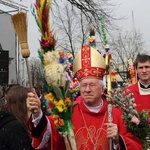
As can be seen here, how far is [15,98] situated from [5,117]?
321 mm

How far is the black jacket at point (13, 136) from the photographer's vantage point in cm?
297

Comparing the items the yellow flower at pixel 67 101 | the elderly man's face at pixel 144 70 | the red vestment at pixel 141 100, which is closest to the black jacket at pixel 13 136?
the yellow flower at pixel 67 101

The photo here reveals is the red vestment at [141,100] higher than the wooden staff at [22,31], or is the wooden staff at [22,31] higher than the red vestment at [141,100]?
the wooden staff at [22,31]

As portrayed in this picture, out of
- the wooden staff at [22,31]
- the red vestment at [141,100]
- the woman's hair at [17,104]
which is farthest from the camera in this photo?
the red vestment at [141,100]

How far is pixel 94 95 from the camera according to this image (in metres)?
3.11

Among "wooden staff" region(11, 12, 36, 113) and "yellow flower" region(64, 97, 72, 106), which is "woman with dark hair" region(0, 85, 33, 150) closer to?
"yellow flower" region(64, 97, 72, 106)

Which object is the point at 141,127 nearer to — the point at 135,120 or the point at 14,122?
the point at 135,120

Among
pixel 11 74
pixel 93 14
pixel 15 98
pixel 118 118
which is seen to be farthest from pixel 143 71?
pixel 93 14

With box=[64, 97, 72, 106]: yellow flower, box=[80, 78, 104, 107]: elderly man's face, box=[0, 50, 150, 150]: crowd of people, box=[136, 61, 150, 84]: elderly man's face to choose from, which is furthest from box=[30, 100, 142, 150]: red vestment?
box=[136, 61, 150, 84]: elderly man's face

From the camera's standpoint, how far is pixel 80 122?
10.6ft

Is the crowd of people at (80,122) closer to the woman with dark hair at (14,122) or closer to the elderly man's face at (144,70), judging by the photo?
the woman with dark hair at (14,122)

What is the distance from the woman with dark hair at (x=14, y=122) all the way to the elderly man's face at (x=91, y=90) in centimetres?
66

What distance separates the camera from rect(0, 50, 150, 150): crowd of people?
114 inches

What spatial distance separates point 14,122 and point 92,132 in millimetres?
759
